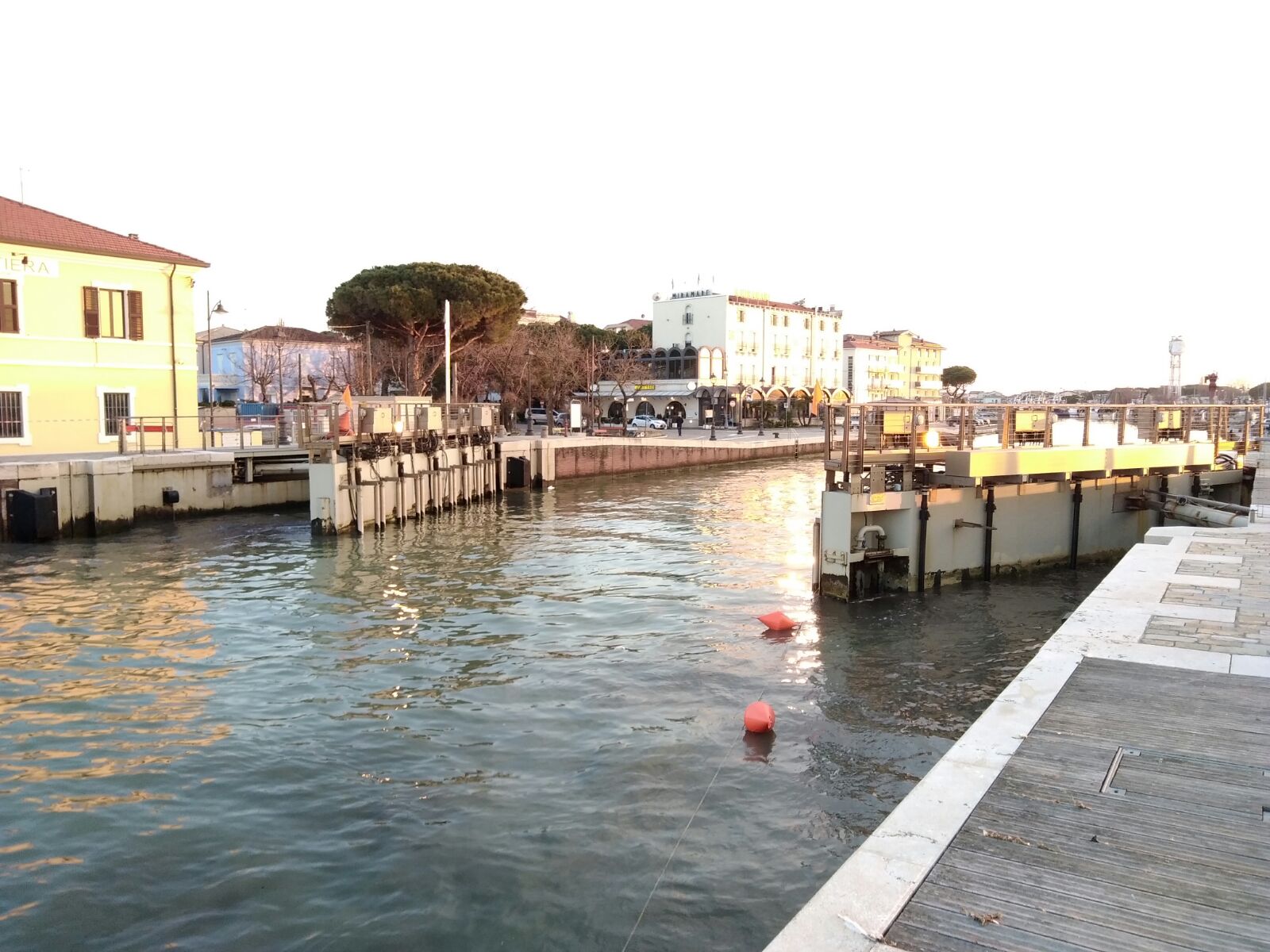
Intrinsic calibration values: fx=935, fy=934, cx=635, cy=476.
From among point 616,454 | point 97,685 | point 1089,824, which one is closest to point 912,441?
point 1089,824

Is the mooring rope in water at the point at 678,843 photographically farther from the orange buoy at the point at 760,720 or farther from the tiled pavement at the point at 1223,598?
the tiled pavement at the point at 1223,598

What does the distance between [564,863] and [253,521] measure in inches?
1026

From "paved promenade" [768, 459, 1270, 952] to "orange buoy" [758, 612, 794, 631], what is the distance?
677 cm

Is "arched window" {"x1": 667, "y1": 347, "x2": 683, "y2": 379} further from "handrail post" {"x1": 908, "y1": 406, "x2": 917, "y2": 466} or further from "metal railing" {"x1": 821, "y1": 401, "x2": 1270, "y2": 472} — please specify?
"handrail post" {"x1": 908, "y1": 406, "x2": 917, "y2": 466}

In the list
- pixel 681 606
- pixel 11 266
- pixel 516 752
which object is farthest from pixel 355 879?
pixel 11 266

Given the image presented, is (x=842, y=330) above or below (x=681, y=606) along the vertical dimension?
above

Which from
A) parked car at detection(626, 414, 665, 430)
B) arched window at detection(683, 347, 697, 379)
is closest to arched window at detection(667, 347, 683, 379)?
arched window at detection(683, 347, 697, 379)

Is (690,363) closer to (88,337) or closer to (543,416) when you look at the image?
(543,416)

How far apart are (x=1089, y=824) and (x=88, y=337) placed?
39255 mm

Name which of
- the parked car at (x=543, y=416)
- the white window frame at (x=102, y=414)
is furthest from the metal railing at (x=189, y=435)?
the parked car at (x=543, y=416)

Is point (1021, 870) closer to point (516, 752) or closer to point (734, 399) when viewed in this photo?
point (516, 752)

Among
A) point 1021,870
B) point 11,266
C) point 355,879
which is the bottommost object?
point 355,879

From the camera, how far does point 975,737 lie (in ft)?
23.2

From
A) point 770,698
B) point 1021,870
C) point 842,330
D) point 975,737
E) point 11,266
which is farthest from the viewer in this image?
point 842,330
